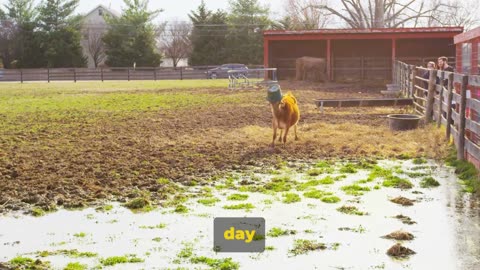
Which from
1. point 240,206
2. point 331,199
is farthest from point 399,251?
point 240,206

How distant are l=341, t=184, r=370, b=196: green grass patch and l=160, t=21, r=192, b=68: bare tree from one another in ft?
189

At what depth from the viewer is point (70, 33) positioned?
5681cm

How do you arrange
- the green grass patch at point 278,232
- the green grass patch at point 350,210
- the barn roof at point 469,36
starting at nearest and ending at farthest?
1. the green grass patch at point 278,232
2. the green grass patch at point 350,210
3. the barn roof at point 469,36

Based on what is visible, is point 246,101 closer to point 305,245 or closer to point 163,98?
point 163,98

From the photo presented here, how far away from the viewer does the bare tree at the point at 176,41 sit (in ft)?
223

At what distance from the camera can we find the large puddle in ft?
15.4

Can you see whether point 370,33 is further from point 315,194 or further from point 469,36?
point 315,194

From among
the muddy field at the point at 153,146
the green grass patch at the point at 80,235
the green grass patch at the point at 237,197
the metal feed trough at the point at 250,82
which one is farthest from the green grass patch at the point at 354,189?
the metal feed trough at the point at 250,82

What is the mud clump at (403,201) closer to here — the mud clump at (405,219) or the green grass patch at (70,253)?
the mud clump at (405,219)

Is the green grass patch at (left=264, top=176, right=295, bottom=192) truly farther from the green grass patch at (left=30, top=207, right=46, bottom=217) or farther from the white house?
the white house

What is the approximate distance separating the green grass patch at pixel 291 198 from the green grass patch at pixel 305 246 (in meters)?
1.40

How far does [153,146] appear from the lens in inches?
407

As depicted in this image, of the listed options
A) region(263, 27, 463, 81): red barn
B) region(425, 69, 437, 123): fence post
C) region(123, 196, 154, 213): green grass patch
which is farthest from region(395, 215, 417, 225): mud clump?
region(263, 27, 463, 81): red barn

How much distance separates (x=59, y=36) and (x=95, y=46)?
8.12 meters
